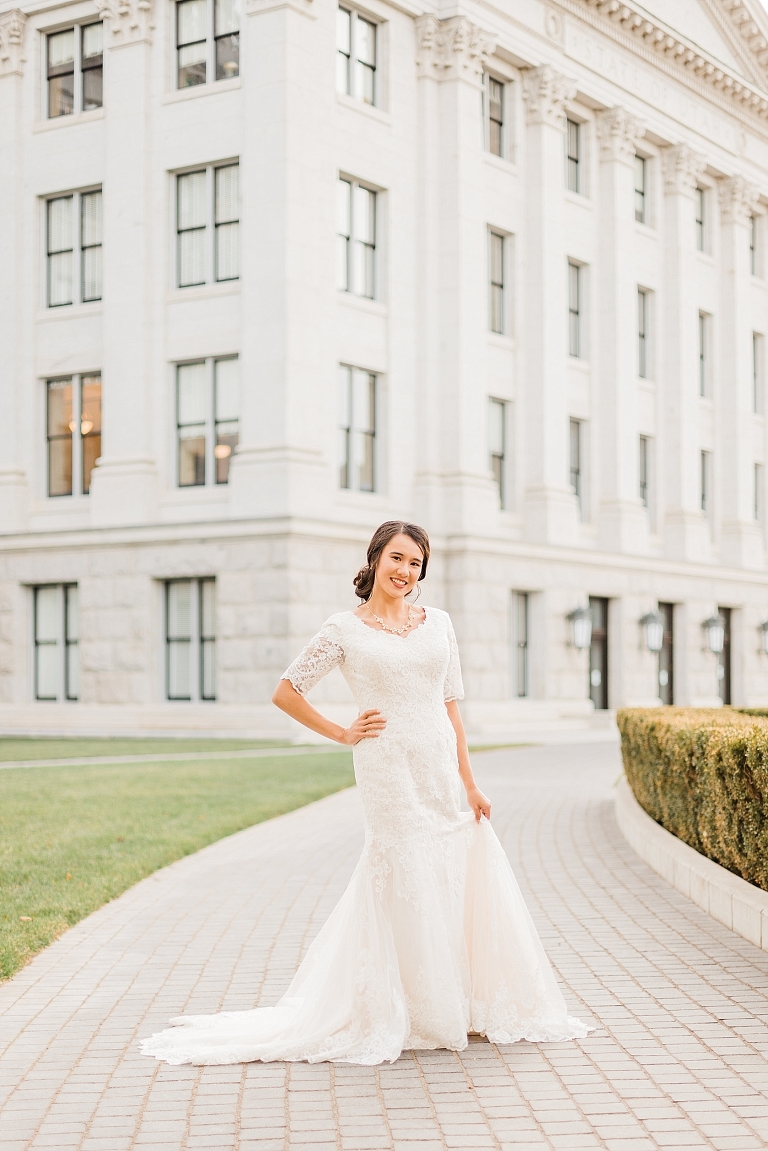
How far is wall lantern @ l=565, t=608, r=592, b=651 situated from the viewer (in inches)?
1423

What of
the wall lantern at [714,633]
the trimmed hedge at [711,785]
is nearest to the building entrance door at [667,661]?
the wall lantern at [714,633]

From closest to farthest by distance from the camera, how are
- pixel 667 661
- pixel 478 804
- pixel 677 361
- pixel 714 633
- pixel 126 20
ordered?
pixel 478 804 → pixel 126 20 → pixel 667 661 → pixel 714 633 → pixel 677 361

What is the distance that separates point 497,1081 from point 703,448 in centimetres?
Result: 4067

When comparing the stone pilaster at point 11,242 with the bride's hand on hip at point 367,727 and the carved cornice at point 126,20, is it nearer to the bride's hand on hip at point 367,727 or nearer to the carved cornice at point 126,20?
the carved cornice at point 126,20

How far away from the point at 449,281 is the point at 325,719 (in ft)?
94.4

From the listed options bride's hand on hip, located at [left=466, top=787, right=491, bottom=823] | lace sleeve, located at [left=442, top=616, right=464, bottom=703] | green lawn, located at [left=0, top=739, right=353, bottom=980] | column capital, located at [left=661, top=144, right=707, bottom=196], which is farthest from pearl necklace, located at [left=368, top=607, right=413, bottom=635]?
column capital, located at [left=661, top=144, right=707, bottom=196]

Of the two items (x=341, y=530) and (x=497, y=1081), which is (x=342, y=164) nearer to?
(x=341, y=530)

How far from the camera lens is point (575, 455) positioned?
3919 cm

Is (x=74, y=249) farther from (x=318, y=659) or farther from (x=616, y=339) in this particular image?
(x=318, y=659)

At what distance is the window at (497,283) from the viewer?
36.3m

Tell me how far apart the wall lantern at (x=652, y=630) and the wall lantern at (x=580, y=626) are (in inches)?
123

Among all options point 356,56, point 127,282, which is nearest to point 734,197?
point 356,56

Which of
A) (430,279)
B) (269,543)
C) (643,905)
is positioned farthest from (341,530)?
(643,905)

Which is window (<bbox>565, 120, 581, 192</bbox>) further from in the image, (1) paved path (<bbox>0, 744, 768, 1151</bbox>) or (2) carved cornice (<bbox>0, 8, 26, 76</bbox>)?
(1) paved path (<bbox>0, 744, 768, 1151</bbox>)
